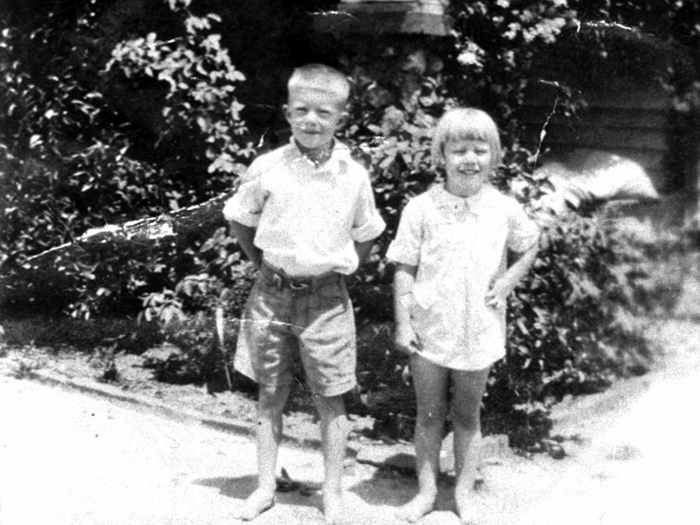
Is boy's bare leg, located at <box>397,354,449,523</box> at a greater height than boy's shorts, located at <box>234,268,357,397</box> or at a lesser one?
lesser

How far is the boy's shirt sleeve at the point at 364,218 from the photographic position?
10.4ft

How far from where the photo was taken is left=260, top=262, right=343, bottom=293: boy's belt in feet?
10.2

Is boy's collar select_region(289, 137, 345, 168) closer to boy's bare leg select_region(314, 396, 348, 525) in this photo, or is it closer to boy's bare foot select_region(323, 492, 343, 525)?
boy's bare leg select_region(314, 396, 348, 525)

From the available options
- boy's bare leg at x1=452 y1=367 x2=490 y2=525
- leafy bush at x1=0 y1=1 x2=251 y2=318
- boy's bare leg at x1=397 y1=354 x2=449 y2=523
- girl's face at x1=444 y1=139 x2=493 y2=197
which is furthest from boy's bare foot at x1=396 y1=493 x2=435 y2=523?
leafy bush at x1=0 y1=1 x2=251 y2=318

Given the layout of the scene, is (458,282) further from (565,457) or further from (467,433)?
(565,457)

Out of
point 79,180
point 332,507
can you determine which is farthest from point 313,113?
point 79,180

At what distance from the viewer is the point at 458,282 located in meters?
3.06

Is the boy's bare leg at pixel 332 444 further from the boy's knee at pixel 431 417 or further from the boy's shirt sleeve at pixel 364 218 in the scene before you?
the boy's shirt sleeve at pixel 364 218

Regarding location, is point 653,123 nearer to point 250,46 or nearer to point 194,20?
point 250,46

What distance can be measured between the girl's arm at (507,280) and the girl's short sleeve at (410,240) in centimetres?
29

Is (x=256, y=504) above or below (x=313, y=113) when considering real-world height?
below

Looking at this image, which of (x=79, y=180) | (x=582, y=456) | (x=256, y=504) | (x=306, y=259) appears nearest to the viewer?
(x=306, y=259)

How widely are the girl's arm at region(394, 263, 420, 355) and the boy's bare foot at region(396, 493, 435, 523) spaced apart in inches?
21.4

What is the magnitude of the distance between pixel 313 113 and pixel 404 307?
2.45 feet
